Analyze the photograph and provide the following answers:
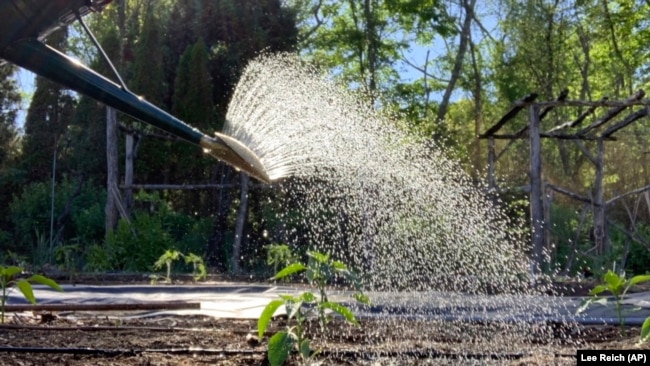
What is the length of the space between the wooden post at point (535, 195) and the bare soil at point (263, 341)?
4007mm

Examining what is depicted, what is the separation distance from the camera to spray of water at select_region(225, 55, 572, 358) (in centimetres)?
518

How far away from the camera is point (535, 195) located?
8.45m

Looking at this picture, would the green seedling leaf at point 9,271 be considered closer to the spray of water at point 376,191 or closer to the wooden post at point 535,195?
the spray of water at point 376,191

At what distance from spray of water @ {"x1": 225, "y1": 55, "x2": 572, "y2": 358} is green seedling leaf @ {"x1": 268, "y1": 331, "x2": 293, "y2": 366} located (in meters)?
1.41

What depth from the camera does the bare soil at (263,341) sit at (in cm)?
309

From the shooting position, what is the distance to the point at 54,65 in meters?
3.03

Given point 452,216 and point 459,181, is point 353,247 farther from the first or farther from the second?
point 452,216

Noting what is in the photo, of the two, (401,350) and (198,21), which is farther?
(198,21)

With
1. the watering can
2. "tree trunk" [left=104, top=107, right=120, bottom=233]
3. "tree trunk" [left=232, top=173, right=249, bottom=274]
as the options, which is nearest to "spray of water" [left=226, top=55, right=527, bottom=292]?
the watering can

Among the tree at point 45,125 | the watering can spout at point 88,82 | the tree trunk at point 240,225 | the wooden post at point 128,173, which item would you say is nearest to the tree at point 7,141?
the tree at point 45,125

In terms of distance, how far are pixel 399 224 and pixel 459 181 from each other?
2.65 metres

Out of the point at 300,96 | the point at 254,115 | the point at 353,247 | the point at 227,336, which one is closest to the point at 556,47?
the point at 353,247

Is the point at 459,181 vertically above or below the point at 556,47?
below

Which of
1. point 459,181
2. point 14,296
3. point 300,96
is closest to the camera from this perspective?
point 14,296
